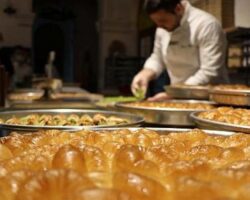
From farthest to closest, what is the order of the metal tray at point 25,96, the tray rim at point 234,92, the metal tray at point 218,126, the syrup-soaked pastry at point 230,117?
1. the metal tray at point 25,96
2. the tray rim at point 234,92
3. the syrup-soaked pastry at point 230,117
4. the metal tray at point 218,126

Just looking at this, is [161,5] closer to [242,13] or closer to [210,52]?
[210,52]

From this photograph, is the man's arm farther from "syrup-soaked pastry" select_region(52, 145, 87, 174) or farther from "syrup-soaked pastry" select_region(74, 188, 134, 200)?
"syrup-soaked pastry" select_region(74, 188, 134, 200)

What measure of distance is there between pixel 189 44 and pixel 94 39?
43.8 feet

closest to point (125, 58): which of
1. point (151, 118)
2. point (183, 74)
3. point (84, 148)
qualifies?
point (183, 74)

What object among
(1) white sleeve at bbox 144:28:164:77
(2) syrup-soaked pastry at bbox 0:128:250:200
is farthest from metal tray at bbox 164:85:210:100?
(2) syrup-soaked pastry at bbox 0:128:250:200

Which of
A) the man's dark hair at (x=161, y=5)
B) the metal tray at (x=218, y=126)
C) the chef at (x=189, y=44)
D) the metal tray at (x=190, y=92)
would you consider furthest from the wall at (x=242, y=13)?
the metal tray at (x=218, y=126)

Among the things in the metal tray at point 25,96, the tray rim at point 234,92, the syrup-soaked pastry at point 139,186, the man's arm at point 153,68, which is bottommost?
the metal tray at point 25,96

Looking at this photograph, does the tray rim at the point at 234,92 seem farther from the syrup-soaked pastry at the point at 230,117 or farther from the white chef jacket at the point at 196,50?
the white chef jacket at the point at 196,50

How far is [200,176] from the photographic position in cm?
65

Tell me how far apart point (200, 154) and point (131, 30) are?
39.7 ft

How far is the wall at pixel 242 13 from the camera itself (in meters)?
5.42

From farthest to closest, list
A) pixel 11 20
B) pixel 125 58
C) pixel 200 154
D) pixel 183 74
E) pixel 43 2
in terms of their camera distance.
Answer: pixel 43 2
pixel 11 20
pixel 125 58
pixel 183 74
pixel 200 154

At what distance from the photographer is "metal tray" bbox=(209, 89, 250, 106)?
6.47 ft

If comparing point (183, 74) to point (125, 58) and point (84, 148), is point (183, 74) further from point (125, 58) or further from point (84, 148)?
point (125, 58)
